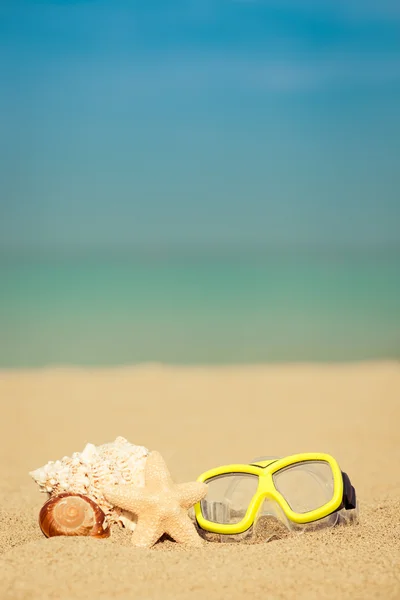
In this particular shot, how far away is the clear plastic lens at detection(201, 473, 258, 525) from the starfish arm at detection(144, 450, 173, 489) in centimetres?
32

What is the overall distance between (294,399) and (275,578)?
21.5 feet

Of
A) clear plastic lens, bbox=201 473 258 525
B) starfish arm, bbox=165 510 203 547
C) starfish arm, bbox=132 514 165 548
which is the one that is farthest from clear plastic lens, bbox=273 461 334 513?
starfish arm, bbox=132 514 165 548

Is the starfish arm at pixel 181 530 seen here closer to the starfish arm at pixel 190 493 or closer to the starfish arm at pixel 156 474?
the starfish arm at pixel 190 493

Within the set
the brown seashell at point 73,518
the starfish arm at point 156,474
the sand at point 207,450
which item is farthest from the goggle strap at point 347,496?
the brown seashell at point 73,518

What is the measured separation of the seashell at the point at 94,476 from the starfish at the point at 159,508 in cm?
9

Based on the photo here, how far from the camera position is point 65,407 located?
9.22 metres

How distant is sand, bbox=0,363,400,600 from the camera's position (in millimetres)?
2844

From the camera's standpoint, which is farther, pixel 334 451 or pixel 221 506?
pixel 334 451

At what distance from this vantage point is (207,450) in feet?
22.6

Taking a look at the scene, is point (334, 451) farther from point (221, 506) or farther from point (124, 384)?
point (124, 384)

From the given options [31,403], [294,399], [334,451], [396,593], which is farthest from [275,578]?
[31,403]

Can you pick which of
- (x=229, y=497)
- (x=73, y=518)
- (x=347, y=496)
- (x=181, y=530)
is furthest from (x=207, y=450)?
(x=73, y=518)

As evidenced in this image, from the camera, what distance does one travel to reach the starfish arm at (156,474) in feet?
12.1

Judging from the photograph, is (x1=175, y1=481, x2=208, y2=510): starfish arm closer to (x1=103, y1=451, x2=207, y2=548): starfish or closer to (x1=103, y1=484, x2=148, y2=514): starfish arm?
(x1=103, y1=451, x2=207, y2=548): starfish
